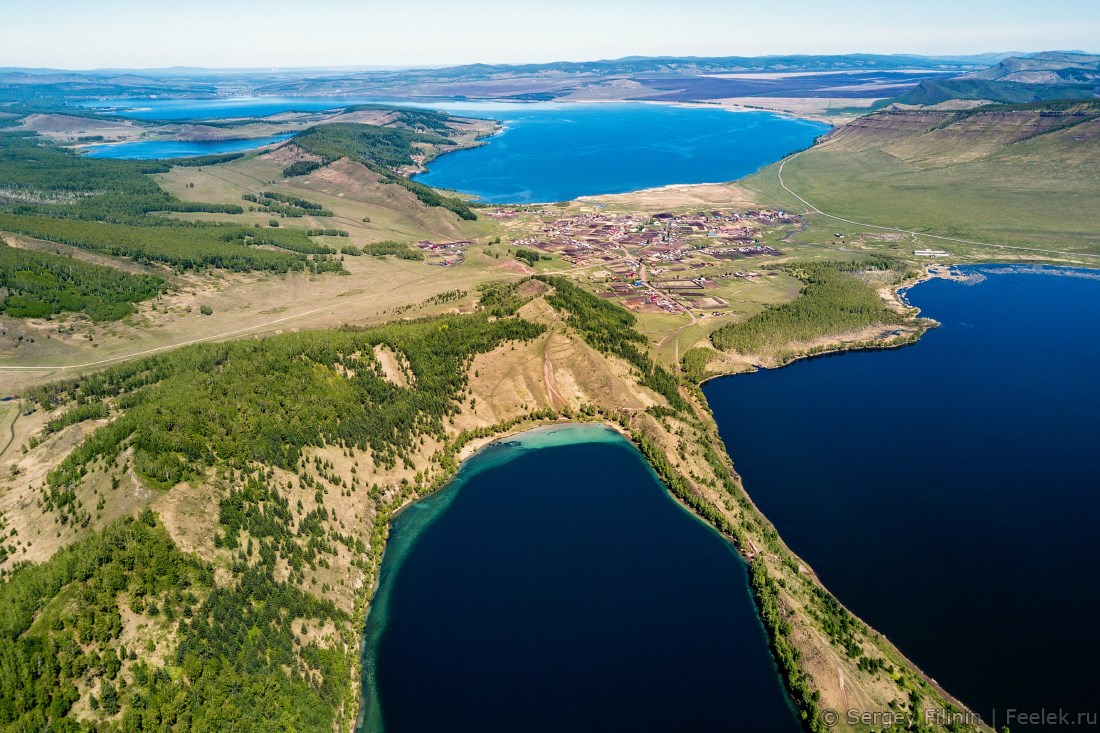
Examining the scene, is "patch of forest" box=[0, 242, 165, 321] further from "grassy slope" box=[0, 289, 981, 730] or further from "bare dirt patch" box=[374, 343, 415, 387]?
"bare dirt patch" box=[374, 343, 415, 387]

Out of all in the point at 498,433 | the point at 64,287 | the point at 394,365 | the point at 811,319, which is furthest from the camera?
the point at 64,287

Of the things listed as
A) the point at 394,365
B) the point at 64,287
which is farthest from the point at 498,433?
the point at 64,287

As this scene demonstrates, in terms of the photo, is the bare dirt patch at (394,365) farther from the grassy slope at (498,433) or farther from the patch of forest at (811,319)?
the patch of forest at (811,319)

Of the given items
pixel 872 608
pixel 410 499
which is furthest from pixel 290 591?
pixel 872 608

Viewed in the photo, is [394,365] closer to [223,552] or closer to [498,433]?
[498,433]

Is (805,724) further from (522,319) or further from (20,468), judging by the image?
(20,468)

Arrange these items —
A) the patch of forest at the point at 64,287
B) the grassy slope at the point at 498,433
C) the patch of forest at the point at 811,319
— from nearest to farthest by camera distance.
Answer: the grassy slope at the point at 498,433 < the patch of forest at the point at 811,319 < the patch of forest at the point at 64,287

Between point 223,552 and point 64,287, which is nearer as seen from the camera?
point 223,552

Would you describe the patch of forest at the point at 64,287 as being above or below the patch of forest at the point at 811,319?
above

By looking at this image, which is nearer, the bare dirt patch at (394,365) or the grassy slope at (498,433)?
the grassy slope at (498,433)

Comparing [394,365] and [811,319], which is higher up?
[394,365]

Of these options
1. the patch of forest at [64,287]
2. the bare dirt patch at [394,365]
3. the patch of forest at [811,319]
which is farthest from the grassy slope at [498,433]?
the patch of forest at [64,287]

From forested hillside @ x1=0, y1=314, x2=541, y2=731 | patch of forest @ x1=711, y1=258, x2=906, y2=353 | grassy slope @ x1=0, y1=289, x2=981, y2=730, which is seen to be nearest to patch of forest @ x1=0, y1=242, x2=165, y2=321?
forested hillside @ x1=0, y1=314, x2=541, y2=731
